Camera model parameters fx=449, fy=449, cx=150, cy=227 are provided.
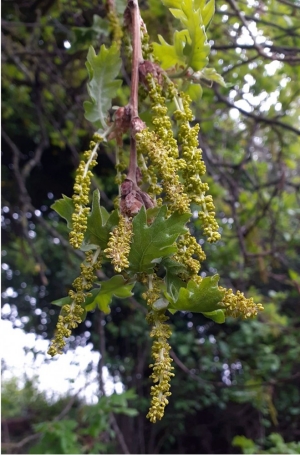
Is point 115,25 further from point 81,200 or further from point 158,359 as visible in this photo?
point 158,359

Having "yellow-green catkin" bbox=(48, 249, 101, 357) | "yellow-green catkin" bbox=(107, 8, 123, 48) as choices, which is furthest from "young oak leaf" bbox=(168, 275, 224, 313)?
"yellow-green catkin" bbox=(107, 8, 123, 48)

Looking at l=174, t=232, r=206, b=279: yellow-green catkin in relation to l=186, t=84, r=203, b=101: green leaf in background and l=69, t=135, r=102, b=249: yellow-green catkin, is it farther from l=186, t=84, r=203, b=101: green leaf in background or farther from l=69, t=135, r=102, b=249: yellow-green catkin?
l=186, t=84, r=203, b=101: green leaf in background

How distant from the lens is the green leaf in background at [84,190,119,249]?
0.58m

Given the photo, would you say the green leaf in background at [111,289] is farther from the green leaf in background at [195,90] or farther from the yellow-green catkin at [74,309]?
the green leaf in background at [195,90]

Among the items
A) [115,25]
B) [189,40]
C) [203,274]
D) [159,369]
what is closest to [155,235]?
[159,369]

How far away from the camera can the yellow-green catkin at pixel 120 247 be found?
50 cm

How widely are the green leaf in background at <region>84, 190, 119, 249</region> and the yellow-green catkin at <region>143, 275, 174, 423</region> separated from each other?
0.26 ft

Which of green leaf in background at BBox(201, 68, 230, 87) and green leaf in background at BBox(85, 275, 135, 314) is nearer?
green leaf in background at BBox(85, 275, 135, 314)

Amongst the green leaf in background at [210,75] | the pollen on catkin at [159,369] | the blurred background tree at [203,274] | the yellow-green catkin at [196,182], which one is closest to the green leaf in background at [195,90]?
the green leaf in background at [210,75]

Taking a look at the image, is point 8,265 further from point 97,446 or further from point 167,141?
point 167,141

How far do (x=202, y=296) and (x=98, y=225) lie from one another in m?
0.16

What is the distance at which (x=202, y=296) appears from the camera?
514 mm

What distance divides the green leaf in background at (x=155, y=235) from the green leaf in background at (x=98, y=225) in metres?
0.05

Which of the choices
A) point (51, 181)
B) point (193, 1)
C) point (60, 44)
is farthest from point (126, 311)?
point (193, 1)
